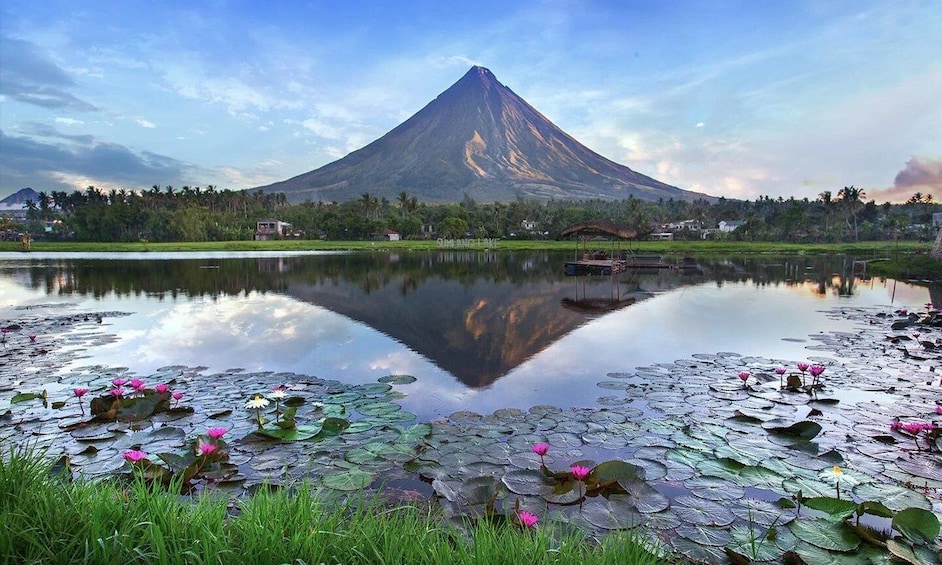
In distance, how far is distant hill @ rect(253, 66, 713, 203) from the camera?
574 ft

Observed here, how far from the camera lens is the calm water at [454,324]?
847 centimetres

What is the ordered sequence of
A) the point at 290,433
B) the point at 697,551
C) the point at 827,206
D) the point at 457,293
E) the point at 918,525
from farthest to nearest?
1. the point at 827,206
2. the point at 457,293
3. the point at 290,433
4. the point at 697,551
5. the point at 918,525

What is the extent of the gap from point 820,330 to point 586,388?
775 centimetres

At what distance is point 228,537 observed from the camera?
98.1 inches

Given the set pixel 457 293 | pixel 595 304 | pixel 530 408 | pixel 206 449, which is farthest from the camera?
pixel 457 293

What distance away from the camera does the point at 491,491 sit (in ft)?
12.5

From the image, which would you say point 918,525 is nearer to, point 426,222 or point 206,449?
point 206,449

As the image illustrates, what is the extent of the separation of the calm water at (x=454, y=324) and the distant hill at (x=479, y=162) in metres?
147

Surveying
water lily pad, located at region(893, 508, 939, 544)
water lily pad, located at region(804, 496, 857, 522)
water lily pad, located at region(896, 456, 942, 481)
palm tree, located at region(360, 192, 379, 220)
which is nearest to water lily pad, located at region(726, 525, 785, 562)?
water lily pad, located at region(804, 496, 857, 522)

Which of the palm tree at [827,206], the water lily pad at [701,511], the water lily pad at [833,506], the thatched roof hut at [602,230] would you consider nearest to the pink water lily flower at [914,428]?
the water lily pad at [833,506]

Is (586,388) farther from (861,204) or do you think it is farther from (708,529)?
(861,204)

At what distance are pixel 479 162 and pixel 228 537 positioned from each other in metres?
187

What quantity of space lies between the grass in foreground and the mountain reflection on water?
508 centimetres

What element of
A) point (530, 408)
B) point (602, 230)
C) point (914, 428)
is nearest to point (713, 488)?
point (914, 428)
